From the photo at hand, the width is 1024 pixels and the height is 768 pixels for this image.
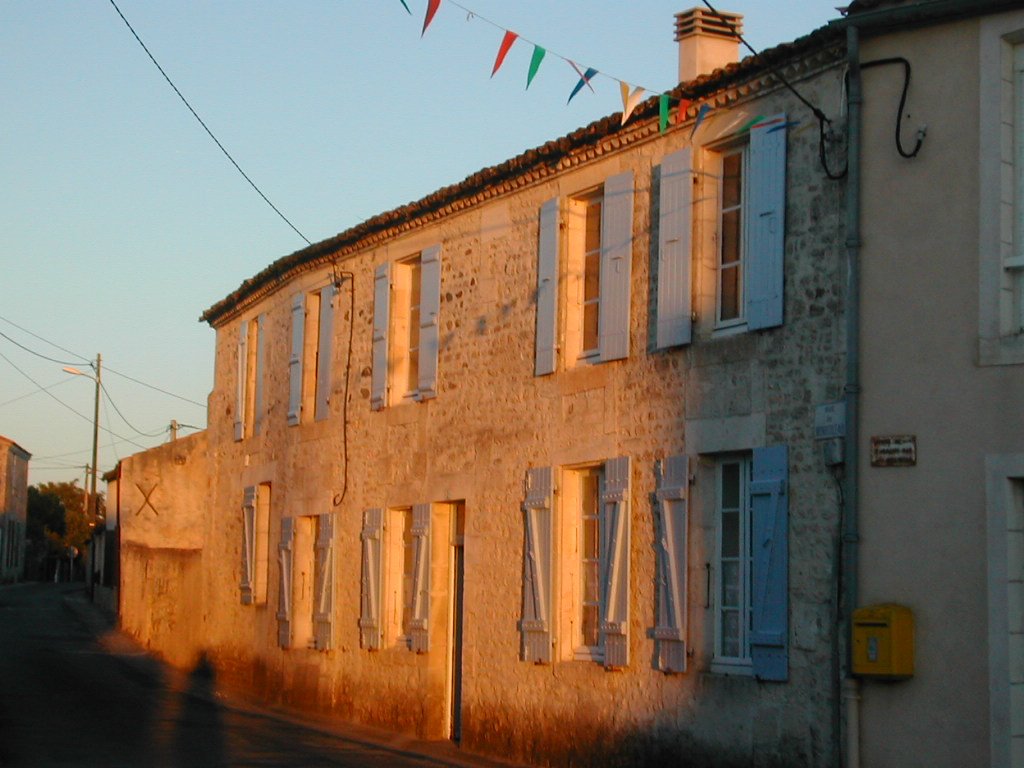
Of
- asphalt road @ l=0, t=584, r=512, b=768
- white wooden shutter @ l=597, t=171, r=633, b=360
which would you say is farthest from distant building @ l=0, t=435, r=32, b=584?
white wooden shutter @ l=597, t=171, r=633, b=360

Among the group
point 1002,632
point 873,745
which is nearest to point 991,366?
point 1002,632

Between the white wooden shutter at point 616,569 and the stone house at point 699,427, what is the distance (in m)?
0.03

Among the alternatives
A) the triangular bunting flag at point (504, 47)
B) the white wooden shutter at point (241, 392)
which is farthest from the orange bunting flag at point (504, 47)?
the white wooden shutter at point (241, 392)

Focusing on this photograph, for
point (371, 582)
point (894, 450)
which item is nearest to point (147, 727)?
point (371, 582)

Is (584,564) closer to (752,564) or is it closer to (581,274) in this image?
(752,564)

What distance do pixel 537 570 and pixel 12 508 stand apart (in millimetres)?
64312

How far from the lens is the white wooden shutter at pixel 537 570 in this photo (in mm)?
13375

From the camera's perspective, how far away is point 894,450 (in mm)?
9797

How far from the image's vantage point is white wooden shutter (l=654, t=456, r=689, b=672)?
456 inches

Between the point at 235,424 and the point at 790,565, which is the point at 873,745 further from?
the point at 235,424

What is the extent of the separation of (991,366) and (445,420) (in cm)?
722

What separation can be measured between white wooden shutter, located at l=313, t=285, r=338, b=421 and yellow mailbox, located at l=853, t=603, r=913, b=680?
9836 millimetres

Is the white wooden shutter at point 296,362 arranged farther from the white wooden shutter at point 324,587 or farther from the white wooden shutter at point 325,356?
the white wooden shutter at point 324,587

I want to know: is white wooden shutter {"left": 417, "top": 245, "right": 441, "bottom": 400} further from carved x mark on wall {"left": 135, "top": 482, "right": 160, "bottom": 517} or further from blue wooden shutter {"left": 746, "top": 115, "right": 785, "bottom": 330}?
carved x mark on wall {"left": 135, "top": 482, "right": 160, "bottom": 517}
